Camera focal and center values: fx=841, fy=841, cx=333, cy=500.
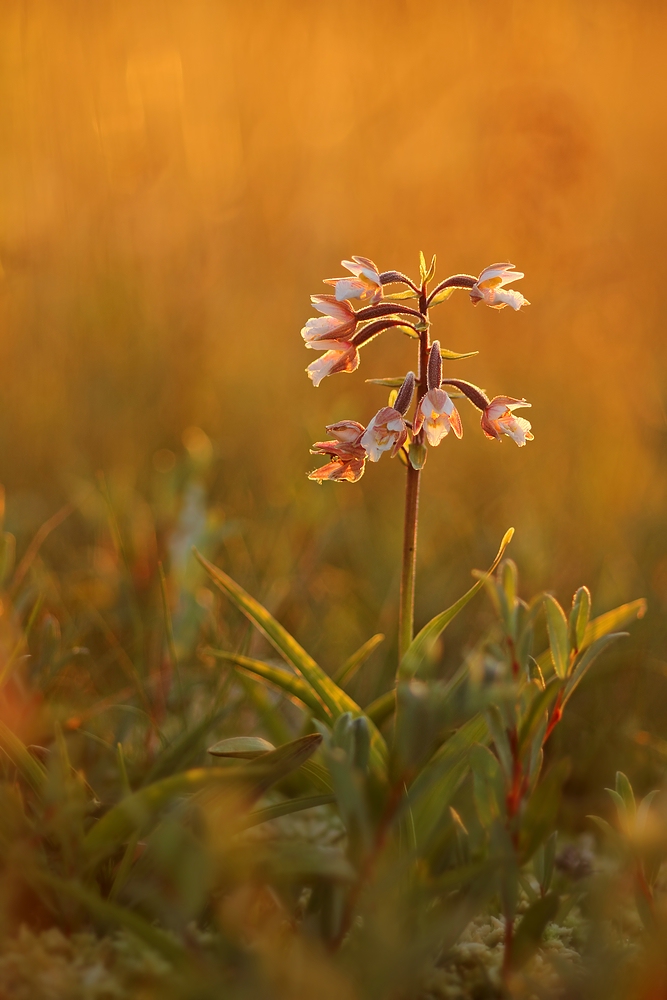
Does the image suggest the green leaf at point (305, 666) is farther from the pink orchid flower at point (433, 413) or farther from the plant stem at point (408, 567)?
the pink orchid flower at point (433, 413)

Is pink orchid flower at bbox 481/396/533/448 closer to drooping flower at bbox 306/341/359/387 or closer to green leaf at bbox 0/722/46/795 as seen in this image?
drooping flower at bbox 306/341/359/387

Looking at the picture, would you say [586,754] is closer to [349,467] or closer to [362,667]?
[362,667]

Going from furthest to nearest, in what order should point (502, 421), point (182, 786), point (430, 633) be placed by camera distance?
1. point (502, 421)
2. point (430, 633)
3. point (182, 786)

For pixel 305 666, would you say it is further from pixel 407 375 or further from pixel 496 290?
pixel 496 290

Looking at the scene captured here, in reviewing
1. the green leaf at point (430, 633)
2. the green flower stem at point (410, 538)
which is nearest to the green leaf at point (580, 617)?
the green leaf at point (430, 633)

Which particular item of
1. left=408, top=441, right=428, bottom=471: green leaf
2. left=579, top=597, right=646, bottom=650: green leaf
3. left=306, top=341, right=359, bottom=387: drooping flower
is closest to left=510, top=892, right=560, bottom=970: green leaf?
left=579, top=597, right=646, bottom=650: green leaf

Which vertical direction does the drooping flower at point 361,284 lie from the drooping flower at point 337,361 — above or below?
above

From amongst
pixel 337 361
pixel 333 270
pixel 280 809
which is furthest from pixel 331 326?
pixel 333 270

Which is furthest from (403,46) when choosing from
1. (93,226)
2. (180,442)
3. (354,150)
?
(180,442)
